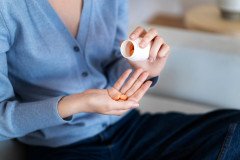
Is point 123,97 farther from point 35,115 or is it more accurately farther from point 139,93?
point 35,115

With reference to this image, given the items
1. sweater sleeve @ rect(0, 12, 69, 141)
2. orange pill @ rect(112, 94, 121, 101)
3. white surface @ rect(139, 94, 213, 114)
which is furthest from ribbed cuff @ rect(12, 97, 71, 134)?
white surface @ rect(139, 94, 213, 114)

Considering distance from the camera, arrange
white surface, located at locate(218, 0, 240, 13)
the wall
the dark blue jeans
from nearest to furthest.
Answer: the dark blue jeans, white surface, located at locate(218, 0, 240, 13), the wall

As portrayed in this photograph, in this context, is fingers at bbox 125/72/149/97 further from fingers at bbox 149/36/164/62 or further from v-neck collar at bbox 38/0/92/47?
v-neck collar at bbox 38/0/92/47

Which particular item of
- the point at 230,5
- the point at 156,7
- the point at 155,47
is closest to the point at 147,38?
the point at 155,47

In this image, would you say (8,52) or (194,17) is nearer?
(8,52)

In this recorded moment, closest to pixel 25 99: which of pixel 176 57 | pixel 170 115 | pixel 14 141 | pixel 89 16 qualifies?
pixel 14 141

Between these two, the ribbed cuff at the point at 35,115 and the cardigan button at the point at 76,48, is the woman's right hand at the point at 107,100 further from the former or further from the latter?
the cardigan button at the point at 76,48

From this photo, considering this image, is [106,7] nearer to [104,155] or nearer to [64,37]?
[64,37]
